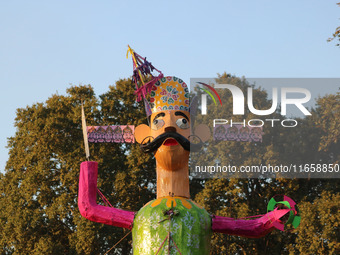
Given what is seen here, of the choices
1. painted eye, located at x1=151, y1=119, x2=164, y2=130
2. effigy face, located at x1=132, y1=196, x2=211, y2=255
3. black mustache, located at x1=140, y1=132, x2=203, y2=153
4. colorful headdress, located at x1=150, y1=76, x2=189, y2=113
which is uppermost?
Answer: colorful headdress, located at x1=150, y1=76, x2=189, y2=113

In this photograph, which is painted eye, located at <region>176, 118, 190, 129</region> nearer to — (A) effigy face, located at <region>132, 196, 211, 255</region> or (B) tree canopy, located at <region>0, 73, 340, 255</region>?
(A) effigy face, located at <region>132, 196, 211, 255</region>

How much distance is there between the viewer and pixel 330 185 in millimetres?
23641

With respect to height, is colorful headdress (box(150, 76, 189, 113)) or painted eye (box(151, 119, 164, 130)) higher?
colorful headdress (box(150, 76, 189, 113))

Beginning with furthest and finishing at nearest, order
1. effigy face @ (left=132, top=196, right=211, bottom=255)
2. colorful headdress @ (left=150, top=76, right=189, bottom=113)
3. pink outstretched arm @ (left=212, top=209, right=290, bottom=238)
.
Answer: colorful headdress @ (left=150, top=76, right=189, bottom=113) → pink outstretched arm @ (left=212, top=209, right=290, bottom=238) → effigy face @ (left=132, top=196, right=211, bottom=255)

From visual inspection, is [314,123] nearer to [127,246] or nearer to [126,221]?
[127,246]

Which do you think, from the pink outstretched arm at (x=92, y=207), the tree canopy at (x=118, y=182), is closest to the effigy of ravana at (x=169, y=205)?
the pink outstretched arm at (x=92, y=207)

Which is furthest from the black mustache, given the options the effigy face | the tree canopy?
the tree canopy

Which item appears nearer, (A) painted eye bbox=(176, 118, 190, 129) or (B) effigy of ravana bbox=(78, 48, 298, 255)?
(B) effigy of ravana bbox=(78, 48, 298, 255)

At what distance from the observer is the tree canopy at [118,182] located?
73.4 feet

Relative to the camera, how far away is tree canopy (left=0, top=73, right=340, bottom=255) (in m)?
22.4

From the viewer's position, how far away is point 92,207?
11.3 metres

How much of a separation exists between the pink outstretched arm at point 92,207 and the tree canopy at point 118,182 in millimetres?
11245

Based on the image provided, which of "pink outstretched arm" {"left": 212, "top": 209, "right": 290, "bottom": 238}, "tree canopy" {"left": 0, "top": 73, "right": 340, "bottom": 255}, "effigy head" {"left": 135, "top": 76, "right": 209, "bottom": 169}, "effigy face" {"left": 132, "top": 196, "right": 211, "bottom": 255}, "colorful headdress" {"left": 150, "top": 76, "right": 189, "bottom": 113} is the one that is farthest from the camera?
"tree canopy" {"left": 0, "top": 73, "right": 340, "bottom": 255}

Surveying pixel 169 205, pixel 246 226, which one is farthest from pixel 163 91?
pixel 246 226
